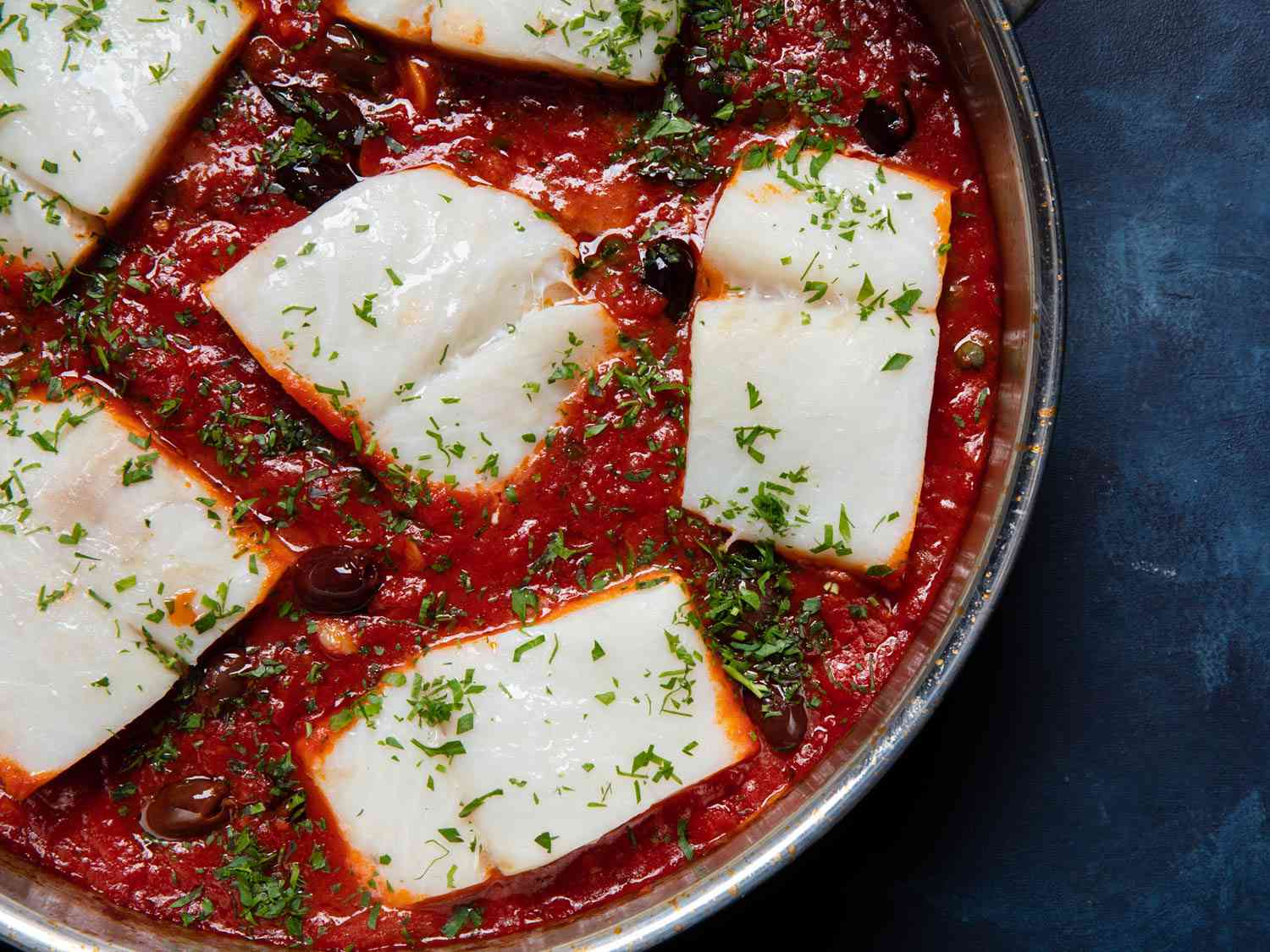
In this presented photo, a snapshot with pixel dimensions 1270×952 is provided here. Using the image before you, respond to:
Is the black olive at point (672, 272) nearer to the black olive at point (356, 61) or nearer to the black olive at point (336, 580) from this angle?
the black olive at point (356, 61)

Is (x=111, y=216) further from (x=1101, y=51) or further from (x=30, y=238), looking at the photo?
(x=1101, y=51)

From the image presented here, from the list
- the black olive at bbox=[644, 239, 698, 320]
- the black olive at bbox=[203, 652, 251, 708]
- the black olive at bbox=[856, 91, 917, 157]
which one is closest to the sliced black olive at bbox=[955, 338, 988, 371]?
the black olive at bbox=[856, 91, 917, 157]

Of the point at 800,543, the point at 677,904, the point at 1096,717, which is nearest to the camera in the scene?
the point at 677,904

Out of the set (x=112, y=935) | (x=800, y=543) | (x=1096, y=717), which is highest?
(x=800, y=543)

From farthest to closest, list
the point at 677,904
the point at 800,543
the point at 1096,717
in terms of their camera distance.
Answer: the point at 1096,717
the point at 800,543
the point at 677,904

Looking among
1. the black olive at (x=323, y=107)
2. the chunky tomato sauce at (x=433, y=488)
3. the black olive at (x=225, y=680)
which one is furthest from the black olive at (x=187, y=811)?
the black olive at (x=323, y=107)

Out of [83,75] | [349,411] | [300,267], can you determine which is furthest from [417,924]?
[83,75]
